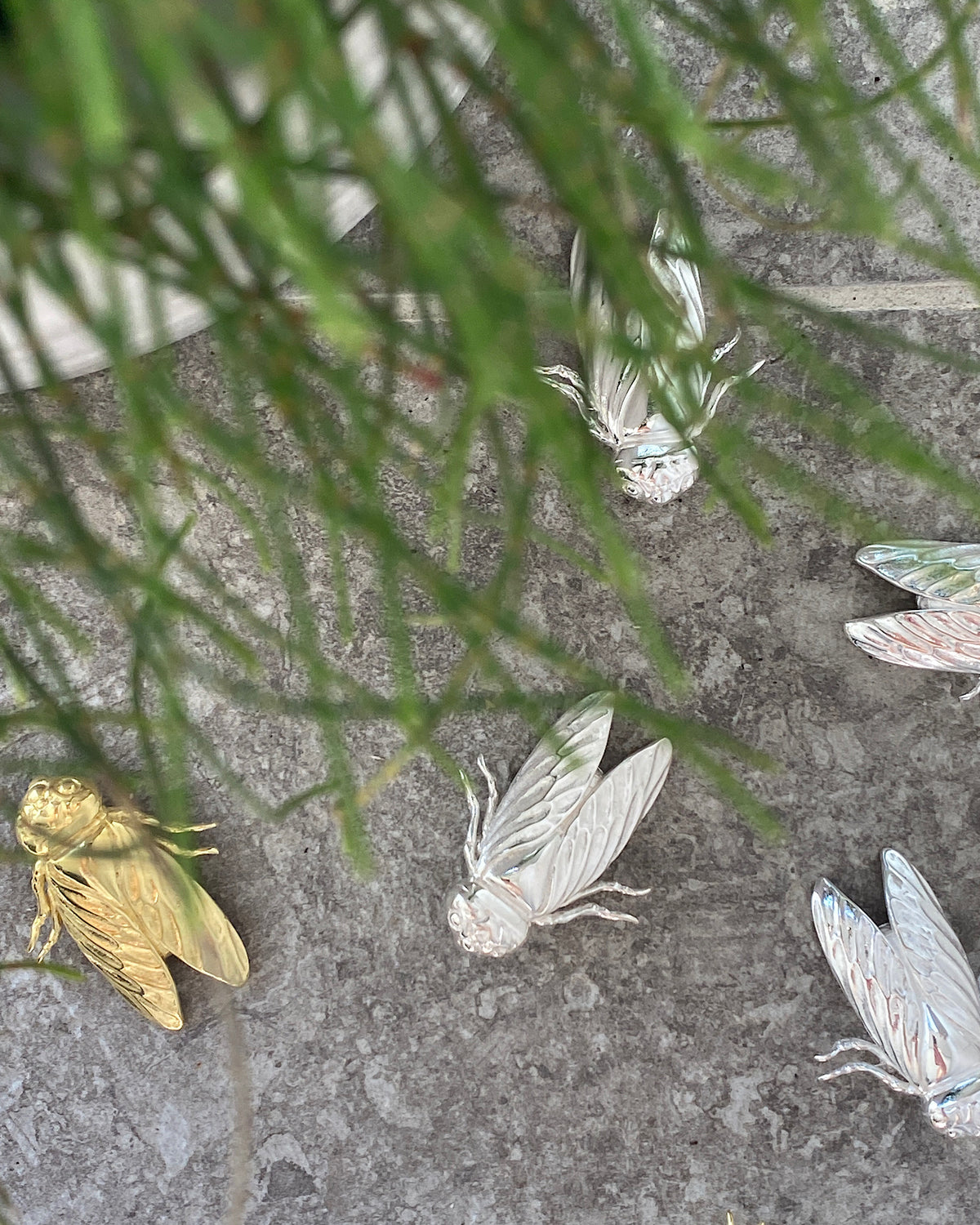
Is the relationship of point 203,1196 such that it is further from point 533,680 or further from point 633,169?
point 633,169

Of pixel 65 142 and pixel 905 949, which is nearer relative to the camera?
pixel 65 142

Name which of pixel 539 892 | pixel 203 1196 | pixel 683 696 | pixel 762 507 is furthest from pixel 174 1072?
pixel 762 507

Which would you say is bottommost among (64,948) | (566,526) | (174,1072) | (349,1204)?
(349,1204)

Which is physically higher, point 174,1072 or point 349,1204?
point 174,1072

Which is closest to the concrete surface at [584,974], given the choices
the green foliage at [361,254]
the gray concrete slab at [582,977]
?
the gray concrete slab at [582,977]

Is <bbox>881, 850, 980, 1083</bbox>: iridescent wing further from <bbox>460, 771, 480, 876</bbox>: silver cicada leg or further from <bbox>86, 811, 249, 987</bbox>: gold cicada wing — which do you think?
<bbox>86, 811, 249, 987</bbox>: gold cicada wing

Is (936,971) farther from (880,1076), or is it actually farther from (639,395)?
(639,395)

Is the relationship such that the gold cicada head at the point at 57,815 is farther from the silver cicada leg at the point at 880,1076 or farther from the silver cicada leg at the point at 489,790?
the silver cicada leg at the point at 880,1076
